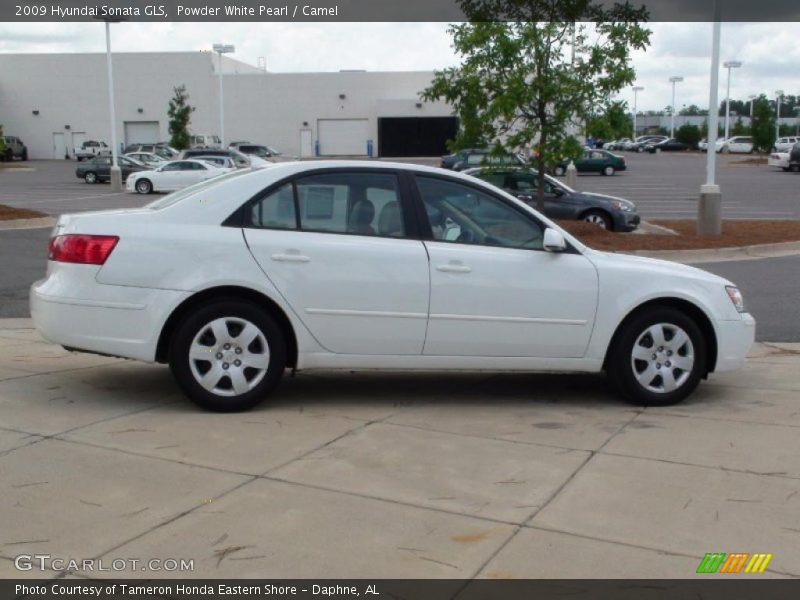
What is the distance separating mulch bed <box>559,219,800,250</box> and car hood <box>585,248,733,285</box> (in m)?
10.0

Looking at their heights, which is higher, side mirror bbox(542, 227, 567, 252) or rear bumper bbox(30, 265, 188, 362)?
side mirror bbox(542, 227, 567, 252)

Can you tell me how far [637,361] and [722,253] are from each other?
10920mm

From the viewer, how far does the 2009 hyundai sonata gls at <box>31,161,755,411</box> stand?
6.25 m

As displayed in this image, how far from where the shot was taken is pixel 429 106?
7188 centimetres

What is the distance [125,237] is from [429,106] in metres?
67.2

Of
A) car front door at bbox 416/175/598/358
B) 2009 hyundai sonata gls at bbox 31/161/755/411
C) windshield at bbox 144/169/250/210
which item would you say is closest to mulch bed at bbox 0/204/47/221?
windshield at bbox 144/169/250/210

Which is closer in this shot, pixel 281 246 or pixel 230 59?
pixel 281 246

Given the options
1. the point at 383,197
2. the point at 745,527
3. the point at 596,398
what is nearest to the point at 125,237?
the point at 383,197

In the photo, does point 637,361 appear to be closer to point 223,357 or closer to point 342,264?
point 342,264

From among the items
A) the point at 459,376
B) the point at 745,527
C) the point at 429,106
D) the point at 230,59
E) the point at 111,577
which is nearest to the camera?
the point at 111,577

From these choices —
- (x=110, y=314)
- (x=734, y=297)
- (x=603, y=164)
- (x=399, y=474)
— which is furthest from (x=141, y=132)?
(x=399, y=474)

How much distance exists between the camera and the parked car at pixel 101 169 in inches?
1852

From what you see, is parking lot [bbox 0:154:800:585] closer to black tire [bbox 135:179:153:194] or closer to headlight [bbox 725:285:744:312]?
headlight [bbox 725:285:744:312]

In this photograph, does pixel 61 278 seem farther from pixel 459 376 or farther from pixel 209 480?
pixel 459 376
